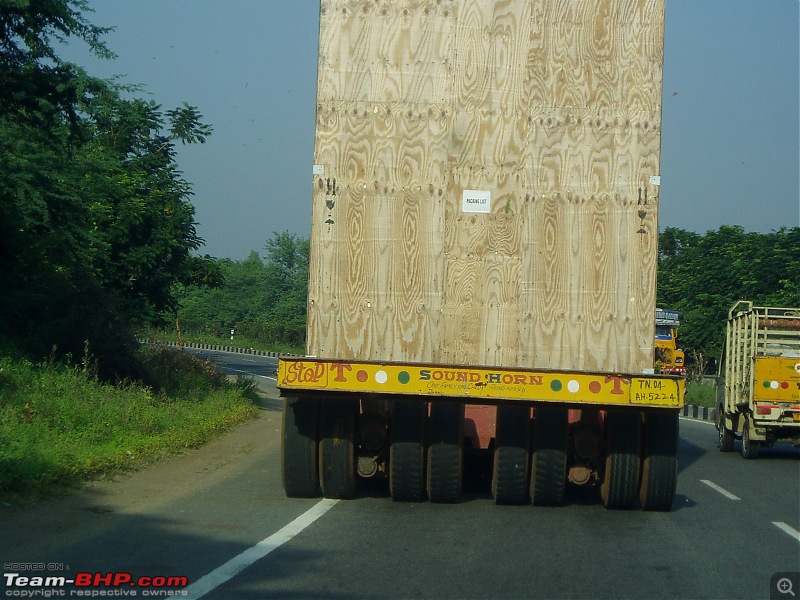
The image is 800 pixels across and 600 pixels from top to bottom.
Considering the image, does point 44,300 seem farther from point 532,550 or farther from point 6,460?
point 532,550

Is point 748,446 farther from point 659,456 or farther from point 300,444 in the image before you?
point 300,444

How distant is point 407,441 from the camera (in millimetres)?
9055

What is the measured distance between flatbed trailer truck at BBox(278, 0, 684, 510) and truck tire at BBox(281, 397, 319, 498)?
0.75 feet

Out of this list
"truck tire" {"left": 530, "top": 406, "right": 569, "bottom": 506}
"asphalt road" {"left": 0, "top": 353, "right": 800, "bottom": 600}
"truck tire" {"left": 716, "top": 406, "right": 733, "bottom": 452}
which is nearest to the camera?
"asphalt road" {"left": 0, "top": 353, "right": 800, "bottom": 600}

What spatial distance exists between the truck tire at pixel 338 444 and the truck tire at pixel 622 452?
2422 mm

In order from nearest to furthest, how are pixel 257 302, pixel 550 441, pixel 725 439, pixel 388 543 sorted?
pixel 388 543, pixel 550 441, pixel 725 439, pixel 257 302

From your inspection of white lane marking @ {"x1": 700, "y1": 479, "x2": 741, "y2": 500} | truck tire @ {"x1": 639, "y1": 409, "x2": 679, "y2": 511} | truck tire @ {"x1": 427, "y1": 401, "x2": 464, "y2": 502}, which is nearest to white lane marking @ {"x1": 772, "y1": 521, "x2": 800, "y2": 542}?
truck tire @ {"x1": 639, "y1": 409, "x2": 679, "y2": 511}

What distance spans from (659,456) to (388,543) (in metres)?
3.02

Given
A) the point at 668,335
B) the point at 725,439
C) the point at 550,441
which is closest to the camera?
the point at 550,441

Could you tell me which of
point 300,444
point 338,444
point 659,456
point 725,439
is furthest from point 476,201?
point 725,439

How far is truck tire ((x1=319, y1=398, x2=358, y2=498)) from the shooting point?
9227mm

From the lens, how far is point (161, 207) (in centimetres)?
2244

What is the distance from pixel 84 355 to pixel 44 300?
3.95 feet

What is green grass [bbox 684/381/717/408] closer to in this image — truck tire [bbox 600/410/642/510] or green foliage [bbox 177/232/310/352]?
truck tire [bbox 600/410/642/510]
